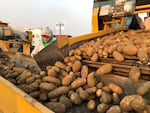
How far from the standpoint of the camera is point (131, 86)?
5.95ft

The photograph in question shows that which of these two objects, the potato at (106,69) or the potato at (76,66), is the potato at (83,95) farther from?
the potato at (76,66)

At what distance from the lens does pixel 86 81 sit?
2018mm

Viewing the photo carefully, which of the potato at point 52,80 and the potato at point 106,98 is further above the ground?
the potato at point 52,80

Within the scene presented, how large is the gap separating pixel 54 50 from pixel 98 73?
780 millimetres

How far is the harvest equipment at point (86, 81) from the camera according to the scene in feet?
5.17

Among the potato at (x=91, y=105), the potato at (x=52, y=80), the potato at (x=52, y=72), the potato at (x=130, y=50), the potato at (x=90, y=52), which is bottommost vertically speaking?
the potato at (x=91, y=105)

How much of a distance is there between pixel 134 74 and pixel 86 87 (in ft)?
1.29

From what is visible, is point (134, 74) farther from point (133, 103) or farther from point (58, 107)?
point (58, 107)

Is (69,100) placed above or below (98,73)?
below

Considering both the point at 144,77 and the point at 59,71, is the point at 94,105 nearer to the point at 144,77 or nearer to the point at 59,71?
the point at 144,77

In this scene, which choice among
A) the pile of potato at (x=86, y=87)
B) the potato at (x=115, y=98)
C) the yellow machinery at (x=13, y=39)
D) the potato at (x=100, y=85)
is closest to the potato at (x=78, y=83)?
the pile of potato at (x=86, y=87)

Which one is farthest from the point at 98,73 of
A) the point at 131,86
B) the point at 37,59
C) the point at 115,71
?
the point at 37,59

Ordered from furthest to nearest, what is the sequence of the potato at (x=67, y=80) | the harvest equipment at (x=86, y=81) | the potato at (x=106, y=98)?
1. the potato at (x=67, y=80)
2. the potato at (x=106, y=98)
3. the harvest equipment at (x=86, y=81)

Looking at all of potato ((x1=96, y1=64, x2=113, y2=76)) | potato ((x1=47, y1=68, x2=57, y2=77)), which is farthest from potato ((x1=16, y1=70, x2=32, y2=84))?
potato ((x1=96, y1=64, x2=113, y2=76))
